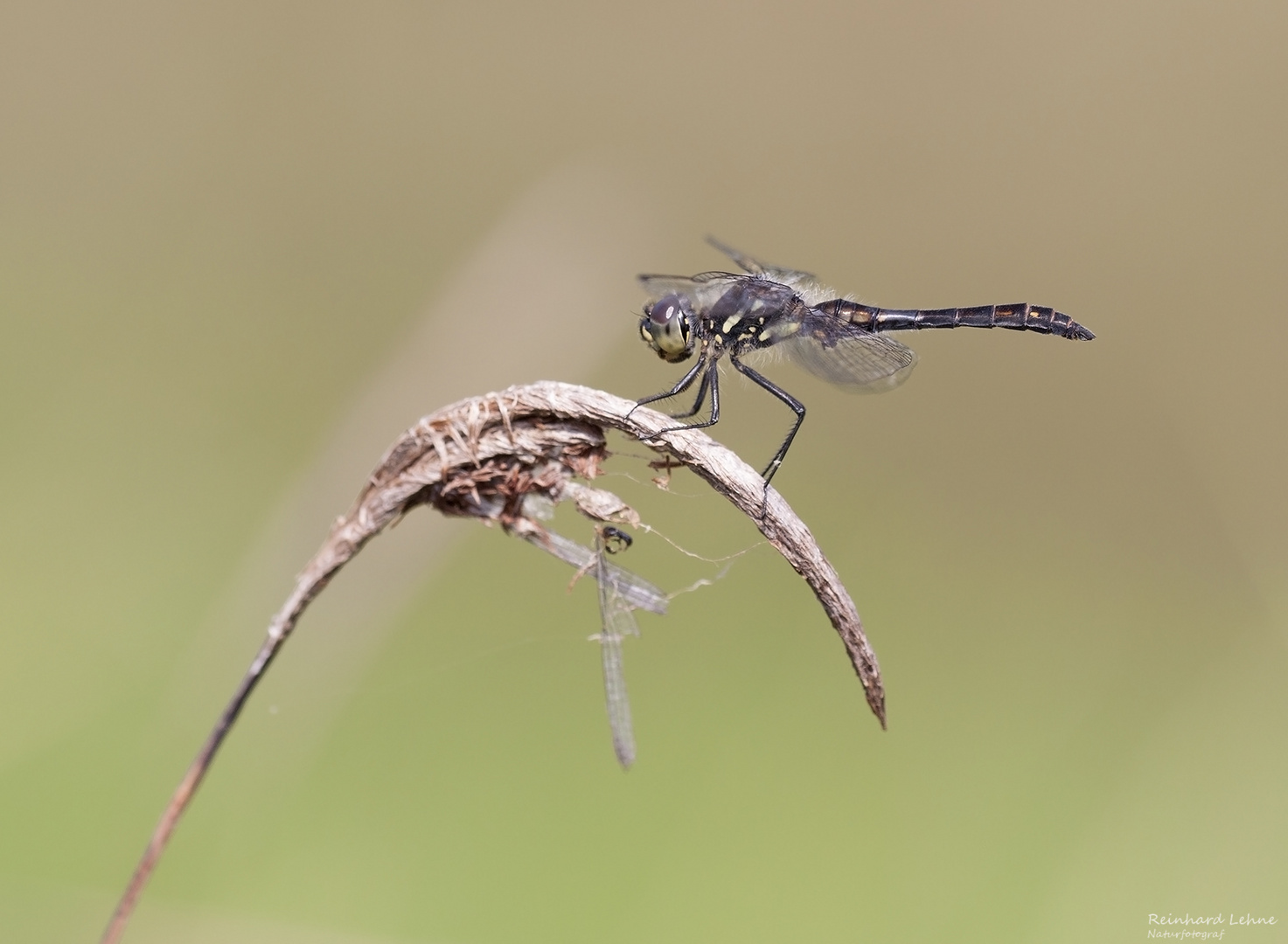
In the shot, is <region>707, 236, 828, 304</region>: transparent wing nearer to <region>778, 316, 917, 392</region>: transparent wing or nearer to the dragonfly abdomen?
<region>778, 316, 917, 392</region>: transparent wing

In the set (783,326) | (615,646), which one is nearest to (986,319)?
(783,326)

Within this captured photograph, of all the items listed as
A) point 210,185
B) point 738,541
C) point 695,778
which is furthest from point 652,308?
point 210,185

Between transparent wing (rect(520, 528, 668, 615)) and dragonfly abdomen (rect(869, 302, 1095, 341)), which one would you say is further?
dragonfly abdomen (rect(869, 302, 1095, 341))

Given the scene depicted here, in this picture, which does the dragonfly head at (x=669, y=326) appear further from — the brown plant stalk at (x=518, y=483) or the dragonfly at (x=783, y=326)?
the brown plant stalk at (x=518, y=483)
